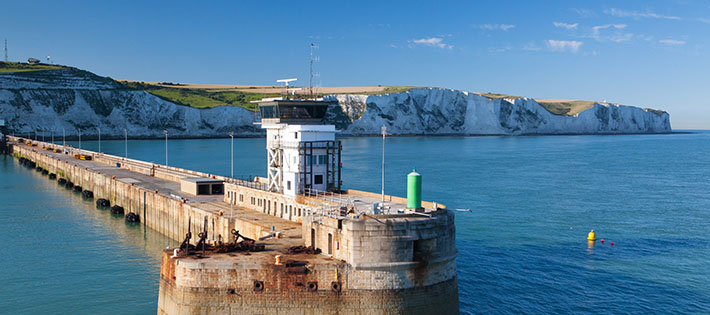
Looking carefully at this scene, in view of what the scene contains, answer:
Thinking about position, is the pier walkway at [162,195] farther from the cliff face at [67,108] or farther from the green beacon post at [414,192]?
the cliff face at [67,108]

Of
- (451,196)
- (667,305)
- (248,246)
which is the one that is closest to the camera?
(248,246)

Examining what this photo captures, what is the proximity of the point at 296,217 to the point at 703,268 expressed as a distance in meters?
28.3

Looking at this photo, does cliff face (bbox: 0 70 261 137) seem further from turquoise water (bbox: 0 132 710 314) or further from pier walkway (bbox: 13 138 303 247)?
turquoise water (bbox: 0 132 710 314)

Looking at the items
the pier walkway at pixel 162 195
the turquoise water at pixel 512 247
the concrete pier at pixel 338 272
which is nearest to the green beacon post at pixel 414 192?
the concrete pier at pixel 338 272

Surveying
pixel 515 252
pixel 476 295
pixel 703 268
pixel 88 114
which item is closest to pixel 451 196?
pixel 515 252

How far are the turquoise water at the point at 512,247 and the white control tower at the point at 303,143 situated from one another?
35.5 feet

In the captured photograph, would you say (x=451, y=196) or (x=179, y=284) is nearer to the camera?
(x=179, y=284)

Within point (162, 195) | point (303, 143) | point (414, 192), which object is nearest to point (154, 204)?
point (162, 195)

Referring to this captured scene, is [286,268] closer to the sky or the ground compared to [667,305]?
closer to the sky

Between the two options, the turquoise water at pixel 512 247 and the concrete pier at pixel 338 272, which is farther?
the turquoise water at pixel 512 247

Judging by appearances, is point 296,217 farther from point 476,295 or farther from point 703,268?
point 703,268

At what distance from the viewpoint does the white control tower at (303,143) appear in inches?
1485

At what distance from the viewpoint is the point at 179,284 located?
81.5ft

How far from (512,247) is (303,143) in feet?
63.0
